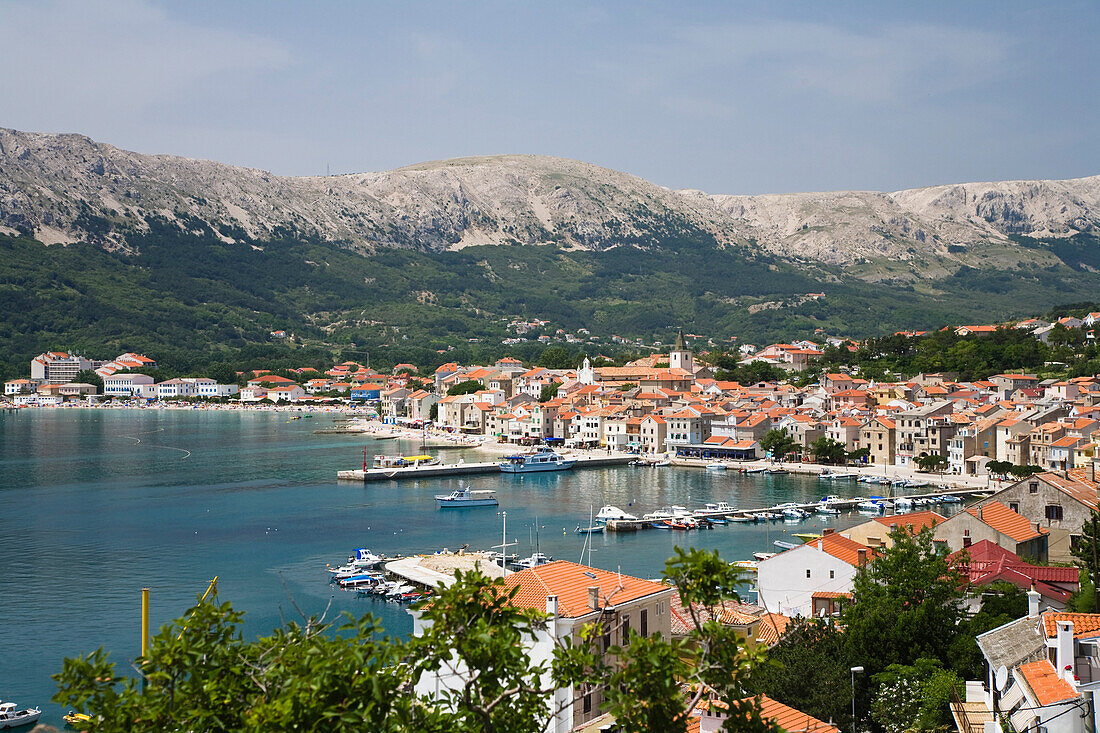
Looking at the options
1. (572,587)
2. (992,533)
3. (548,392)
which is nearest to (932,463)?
(992,533)

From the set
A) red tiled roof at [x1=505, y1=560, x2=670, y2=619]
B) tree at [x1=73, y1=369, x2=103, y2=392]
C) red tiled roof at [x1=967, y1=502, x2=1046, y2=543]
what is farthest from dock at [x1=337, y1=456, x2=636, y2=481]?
tree at [x1=73, y1=369, x2=103, y2=392]

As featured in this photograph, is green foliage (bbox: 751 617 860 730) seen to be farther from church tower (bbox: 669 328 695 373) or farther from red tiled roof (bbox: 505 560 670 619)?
church tower (bbox: 669 328 695 373)

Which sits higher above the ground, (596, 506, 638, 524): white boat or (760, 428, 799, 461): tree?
(760, 428, 799, 461): tree

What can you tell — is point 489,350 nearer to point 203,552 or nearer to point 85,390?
point 85,390

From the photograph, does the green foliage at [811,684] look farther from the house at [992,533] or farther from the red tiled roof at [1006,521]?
the red tiled roof at [1006,521]

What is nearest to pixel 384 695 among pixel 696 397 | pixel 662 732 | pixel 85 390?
pixel 662 732
